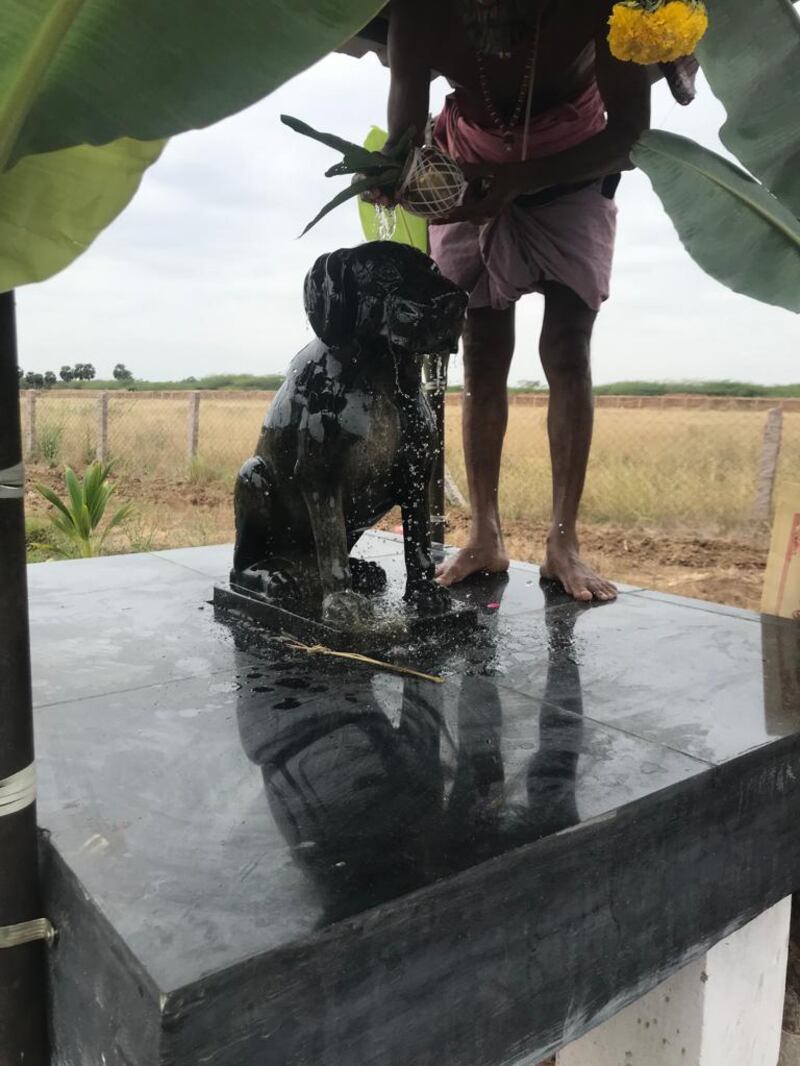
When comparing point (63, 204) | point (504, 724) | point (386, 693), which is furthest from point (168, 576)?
point (63, 204)

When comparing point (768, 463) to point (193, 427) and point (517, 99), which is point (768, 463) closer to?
point (517, 99)

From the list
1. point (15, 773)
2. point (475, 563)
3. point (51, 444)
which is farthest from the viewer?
point (51, 444)

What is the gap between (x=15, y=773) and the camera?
0.99 metres

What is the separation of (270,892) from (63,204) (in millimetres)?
831

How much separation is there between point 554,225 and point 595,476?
26.9 ft

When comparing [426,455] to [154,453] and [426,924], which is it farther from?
[154,453]

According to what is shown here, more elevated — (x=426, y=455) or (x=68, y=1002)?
(x=426, y=455)

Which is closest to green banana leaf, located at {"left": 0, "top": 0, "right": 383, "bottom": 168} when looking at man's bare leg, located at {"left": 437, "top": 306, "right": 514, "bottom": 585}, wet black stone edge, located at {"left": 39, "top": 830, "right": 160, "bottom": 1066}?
wet black stone edge, located at {"left": 39, "top": 830, "right": 160, "bottom": 1066}

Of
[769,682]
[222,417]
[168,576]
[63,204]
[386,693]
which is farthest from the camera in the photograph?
[222,417]

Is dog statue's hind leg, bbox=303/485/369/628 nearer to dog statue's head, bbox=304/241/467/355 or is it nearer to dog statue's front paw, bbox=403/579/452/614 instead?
dog statue's front paw, bbox=403/579/452/614

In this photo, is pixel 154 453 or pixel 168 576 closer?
pixel 168 576

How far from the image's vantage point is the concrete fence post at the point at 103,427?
1334cm

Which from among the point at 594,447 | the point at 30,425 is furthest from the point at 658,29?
the point at 30,425

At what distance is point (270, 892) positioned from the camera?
103 cm
